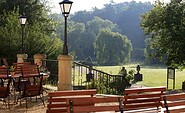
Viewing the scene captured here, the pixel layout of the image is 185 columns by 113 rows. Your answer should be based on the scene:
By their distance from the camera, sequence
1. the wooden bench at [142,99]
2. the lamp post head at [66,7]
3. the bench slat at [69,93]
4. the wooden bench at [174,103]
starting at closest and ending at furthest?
the wooden bench at [174,103], the bench slat at [69,93], the wooden bench at [142,99], the lamp post head at [66,7]

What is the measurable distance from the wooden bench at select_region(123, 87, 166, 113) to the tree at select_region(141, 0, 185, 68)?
17.7 meters

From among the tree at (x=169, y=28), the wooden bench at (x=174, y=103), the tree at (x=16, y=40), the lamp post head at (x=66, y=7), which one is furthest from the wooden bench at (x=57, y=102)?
the tree at (x=169, y=28)

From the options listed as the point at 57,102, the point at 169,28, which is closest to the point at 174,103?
the point at 57,102

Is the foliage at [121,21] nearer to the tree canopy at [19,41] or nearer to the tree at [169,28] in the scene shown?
the tree at [169,28]

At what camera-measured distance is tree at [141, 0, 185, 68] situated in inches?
887

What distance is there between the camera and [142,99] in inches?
214

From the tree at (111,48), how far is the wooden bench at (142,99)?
92707 mm

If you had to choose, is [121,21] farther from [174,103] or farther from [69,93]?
[174,103]

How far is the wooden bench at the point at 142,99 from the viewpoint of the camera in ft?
17.5

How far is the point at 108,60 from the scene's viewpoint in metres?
99.6

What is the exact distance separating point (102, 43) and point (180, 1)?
2953 inches

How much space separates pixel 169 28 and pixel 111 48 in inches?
3000

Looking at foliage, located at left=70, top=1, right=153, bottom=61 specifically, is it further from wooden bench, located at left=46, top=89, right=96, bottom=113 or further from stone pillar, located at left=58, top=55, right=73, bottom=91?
wooden bench, located at left=46, top=89, right=96, bottom=113

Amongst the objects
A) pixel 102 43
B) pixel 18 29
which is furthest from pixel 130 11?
→ pixel 18 29
